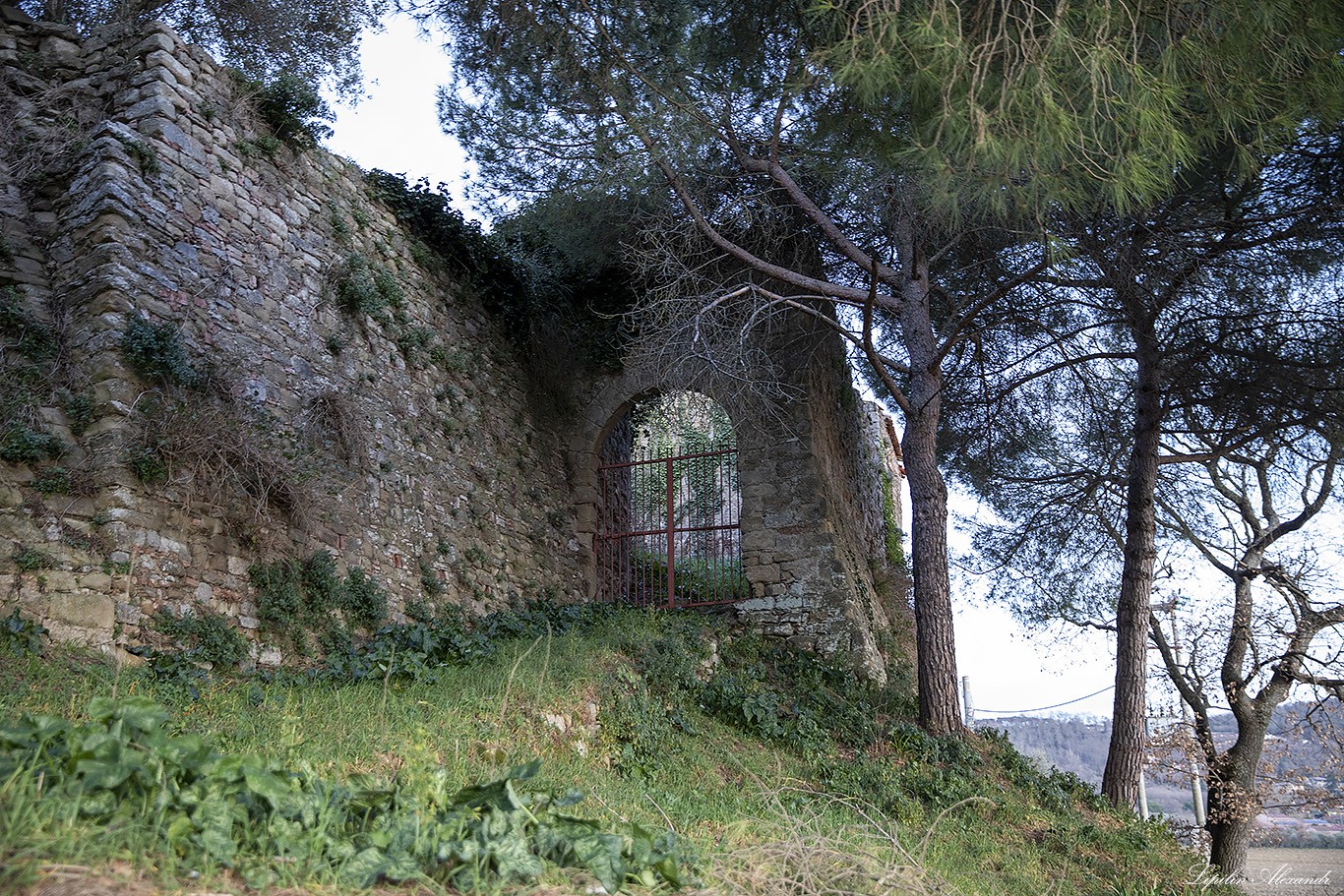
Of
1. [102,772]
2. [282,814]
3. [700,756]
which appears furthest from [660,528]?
[102,772]

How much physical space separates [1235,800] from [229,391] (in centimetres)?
865

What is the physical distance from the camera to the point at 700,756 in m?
5.54

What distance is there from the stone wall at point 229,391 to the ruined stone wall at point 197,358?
15 millimetres

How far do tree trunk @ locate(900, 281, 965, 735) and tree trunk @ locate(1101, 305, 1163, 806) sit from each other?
140 cm

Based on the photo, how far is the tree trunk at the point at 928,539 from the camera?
269 inches

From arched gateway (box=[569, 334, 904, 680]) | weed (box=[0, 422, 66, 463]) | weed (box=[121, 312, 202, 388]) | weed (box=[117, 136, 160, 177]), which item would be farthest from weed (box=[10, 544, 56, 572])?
arched gateway (box=[569, 334, 904, 680])

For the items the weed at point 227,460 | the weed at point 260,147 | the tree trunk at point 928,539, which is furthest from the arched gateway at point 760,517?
the weed at point 260,147

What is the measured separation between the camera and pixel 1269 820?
9977 mm

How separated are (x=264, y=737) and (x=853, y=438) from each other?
8.64m

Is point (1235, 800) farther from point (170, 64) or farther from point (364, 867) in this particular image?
point (170, 64)

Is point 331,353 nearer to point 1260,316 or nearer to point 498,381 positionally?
point 498,381

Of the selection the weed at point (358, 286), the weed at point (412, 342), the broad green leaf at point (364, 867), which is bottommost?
the broad green leaf at point (364, 867)

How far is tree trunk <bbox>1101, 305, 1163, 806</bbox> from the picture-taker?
7086 millimetres

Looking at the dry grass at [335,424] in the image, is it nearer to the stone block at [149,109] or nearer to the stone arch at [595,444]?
the stone block at [149,109]
